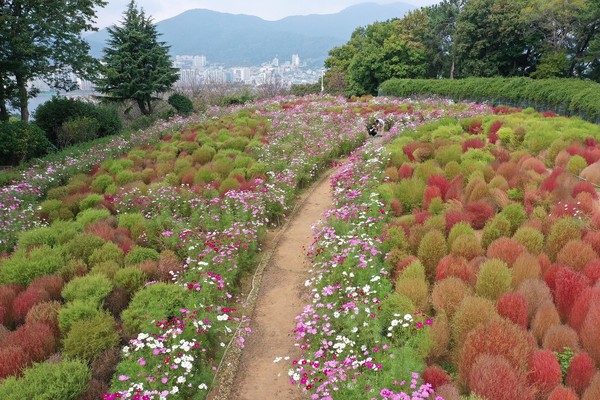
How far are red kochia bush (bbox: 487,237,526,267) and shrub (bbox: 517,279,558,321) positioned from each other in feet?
1.83

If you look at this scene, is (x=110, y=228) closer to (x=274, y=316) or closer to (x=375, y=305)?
(x=274, y=316)

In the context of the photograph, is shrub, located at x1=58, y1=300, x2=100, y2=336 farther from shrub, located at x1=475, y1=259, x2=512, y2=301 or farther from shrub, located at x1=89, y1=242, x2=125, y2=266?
shrub, located at x1=475, y1=259, x2=512, y2=301

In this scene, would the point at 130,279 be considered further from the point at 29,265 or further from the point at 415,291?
the point at 415,291

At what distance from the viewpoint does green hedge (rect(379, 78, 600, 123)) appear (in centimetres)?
1770

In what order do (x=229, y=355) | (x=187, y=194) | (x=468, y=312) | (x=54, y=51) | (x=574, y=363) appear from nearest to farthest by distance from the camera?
(x=574, y=363) < (x=468, y=312) < (x=229, y=355) < (x=187, y=194) < (x=54, y=51)

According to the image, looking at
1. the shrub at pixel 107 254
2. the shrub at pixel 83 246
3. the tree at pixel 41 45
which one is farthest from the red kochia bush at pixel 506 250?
the tree at pixel 41 45

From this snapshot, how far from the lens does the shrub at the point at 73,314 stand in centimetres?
416

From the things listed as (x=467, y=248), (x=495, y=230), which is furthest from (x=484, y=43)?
(x=467, y=248)

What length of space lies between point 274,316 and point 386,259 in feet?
5.02

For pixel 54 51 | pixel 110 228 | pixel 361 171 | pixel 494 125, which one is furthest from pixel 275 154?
pixel 54 51

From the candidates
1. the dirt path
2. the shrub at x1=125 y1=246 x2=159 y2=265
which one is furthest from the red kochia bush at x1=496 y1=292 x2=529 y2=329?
the shrub at x1=125 y1=246 x2=159 y2=265

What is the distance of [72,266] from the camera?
5328 millimetres

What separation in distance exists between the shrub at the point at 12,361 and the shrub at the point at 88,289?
781 mm

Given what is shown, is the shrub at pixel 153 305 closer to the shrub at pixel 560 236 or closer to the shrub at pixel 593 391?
the shrub at pixel 593 391
